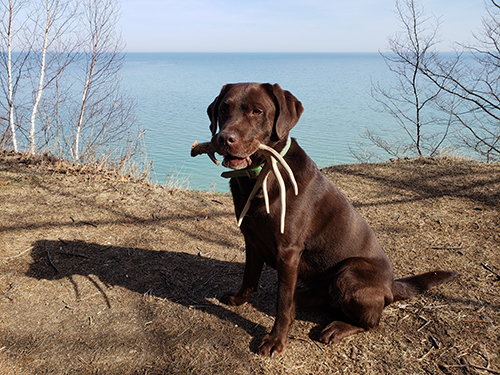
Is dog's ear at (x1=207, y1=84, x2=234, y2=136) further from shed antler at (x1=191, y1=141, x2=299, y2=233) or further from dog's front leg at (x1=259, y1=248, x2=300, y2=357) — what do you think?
dog's front leg at (x1=259, y1=248, x2=300, y2=357)

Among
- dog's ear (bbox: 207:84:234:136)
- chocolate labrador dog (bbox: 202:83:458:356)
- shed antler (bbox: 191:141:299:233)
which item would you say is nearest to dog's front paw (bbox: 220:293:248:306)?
chocolate labrador dog (bbox: 202:83:458:356)

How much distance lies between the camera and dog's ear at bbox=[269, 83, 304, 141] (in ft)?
8.27

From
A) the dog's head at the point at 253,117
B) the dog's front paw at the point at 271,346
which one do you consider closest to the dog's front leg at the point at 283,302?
the dog's front paw at the point at 271,346

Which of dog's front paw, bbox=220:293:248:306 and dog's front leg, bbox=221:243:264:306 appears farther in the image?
dog's front paw, bbox=220:293:248:306

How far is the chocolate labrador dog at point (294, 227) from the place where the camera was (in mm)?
2488

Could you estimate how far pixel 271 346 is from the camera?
253 centimetres

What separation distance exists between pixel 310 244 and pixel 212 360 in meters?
1.02

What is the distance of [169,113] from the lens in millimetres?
22812

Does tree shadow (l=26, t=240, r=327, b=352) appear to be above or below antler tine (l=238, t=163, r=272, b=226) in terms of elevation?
below

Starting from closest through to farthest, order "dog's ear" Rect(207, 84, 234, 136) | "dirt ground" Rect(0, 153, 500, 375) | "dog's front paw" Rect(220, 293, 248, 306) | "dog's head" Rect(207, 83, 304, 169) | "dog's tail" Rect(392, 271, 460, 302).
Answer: "dog's head" Rect(207, 83, 304, 169) < "dirt ground" Rect(0, 153, 500, 375) < "dog's ear" Rect(207, 84, 234, 136) < "dog's tail" Rect(392, 271, 460, 302) < "dog's front paw" Rect(220, 293, 248, 306)

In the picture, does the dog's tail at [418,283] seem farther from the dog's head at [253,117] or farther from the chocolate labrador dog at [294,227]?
the dog's head at [253,117]

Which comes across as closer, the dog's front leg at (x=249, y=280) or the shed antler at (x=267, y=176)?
the shed antler at (x=267, y=176)

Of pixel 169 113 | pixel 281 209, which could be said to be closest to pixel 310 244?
pixel 281 209

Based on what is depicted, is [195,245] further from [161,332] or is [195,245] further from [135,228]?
[161,332]
